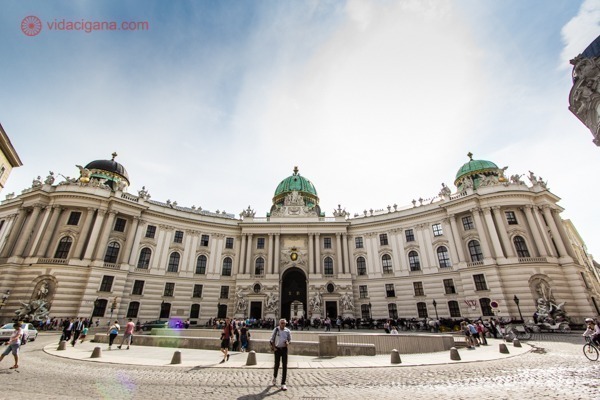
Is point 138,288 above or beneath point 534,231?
beneath

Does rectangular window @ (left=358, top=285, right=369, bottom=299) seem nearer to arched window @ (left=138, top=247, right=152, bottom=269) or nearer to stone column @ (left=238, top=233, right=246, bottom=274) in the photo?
stone column @ (left=238, top=233, right=246, bottom=274)

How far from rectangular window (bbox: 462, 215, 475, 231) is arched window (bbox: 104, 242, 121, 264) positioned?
4555 cm

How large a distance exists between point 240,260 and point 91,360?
1120 inches

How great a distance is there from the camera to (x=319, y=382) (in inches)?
344

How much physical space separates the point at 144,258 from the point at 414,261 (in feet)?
122

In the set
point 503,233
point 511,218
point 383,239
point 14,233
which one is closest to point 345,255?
point 383,239

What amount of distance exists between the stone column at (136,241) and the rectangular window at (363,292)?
31.0 m

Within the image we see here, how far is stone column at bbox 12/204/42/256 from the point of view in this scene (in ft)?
102

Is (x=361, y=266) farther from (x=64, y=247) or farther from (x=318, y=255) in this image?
(x=64, y=247)

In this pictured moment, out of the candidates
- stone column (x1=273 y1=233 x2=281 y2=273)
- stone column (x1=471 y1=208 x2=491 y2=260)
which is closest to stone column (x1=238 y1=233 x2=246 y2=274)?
stone column (x1=273 y1=233 x2=281 y2=273)

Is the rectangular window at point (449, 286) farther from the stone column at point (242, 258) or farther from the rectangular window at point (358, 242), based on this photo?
the stone column at point (242, 258)

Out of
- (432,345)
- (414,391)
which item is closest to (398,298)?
(432,345)

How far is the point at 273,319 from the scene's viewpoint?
1433 inches

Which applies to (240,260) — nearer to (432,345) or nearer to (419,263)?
(419,263)
